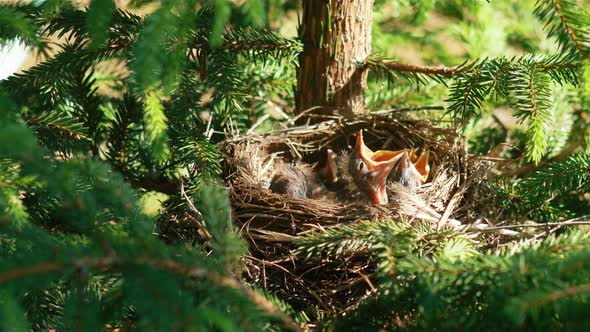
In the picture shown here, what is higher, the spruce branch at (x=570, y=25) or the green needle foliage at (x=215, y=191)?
the spruce branch at (x=570, y=25)

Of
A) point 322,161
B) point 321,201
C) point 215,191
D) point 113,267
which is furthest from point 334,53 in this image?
point 113,267

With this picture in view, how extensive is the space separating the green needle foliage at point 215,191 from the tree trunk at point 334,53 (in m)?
0.06

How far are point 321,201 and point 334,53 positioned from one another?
49cm

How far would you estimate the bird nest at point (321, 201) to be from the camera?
161 centimetres

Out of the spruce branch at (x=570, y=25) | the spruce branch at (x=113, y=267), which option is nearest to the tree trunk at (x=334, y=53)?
the spruce branch at (x=570, y=25)

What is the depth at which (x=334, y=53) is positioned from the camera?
1.90 metres

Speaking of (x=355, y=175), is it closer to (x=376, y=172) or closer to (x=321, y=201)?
(x=376, y=172)

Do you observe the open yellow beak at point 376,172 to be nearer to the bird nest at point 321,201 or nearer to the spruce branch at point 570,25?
the bird nest at point 321,201

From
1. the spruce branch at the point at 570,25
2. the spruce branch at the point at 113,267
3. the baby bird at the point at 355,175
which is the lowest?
the spruce branch at the point at 113,267

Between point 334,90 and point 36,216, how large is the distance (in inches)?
39.5

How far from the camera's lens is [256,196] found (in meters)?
1.86

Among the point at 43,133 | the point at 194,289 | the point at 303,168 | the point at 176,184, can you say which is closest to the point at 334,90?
the point at 303,168

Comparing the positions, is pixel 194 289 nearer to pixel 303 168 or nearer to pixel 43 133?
pixel 43 133

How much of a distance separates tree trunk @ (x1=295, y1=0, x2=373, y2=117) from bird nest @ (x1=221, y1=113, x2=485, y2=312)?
152 millimetres
